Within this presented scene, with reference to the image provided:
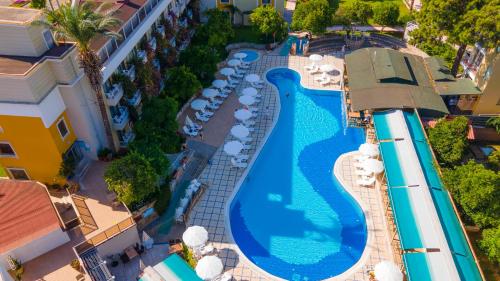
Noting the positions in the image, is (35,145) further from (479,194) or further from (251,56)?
(479,194)

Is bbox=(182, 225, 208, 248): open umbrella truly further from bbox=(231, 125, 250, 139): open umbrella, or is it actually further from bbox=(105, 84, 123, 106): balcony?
bbox=(105, 84, 123, 106): balcony

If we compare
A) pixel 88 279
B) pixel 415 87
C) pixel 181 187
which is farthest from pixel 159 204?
pixel 415 87

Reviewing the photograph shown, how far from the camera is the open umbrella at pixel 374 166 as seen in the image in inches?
1166

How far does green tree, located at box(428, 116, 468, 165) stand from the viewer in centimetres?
2977

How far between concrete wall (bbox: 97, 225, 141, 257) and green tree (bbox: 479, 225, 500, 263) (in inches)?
906

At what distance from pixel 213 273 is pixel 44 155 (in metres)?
14.2

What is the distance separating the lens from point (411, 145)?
30438 millimetres

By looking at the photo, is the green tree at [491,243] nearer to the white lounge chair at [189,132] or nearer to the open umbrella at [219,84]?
the white lounge chair at [189,132]

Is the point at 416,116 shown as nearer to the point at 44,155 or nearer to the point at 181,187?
the point at 181,187

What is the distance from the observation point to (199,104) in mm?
37031

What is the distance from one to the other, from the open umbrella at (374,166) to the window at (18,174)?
26119 millimetres

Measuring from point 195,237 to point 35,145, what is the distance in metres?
12.4

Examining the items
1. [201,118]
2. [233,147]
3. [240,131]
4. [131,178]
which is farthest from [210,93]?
[131,178]

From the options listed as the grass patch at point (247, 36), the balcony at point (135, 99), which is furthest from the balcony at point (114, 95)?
the grass patch at point (247, 36)
